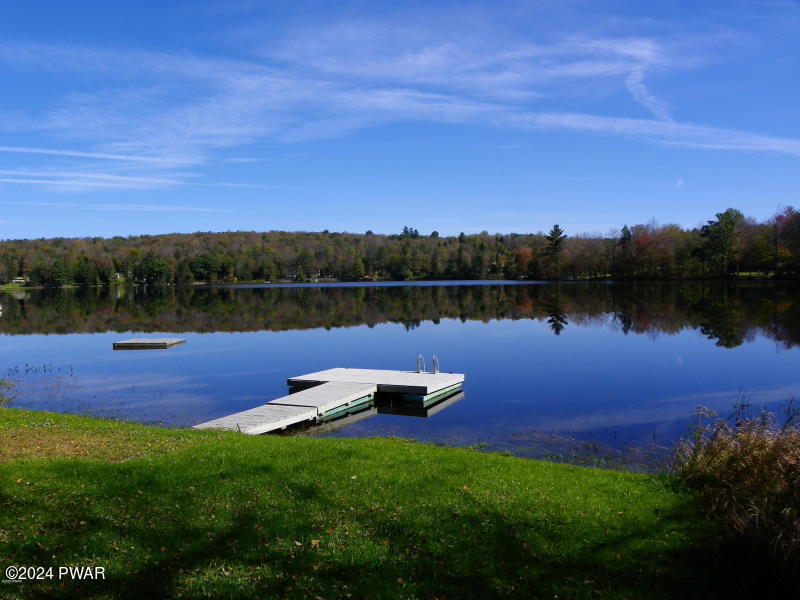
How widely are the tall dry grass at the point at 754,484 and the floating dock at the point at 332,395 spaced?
901 cm

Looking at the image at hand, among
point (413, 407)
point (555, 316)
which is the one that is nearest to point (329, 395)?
point (413, 407)

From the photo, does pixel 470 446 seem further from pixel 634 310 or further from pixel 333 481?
pixel 634 310

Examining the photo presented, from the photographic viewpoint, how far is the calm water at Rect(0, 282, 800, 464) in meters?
16.1

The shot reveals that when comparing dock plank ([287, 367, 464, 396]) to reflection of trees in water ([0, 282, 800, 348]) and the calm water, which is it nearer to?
the calm water

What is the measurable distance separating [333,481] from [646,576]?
12.7 ft

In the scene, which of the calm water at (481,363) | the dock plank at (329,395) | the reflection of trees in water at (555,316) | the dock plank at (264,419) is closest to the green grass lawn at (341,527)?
the dock plank at (264,419)

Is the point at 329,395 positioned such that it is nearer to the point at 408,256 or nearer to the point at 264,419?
the point at 264,419

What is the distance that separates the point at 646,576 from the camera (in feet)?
17.8

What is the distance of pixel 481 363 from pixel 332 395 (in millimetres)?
9536

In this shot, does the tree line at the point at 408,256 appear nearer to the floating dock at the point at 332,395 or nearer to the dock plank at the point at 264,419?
the floating dock at the point at 332,395

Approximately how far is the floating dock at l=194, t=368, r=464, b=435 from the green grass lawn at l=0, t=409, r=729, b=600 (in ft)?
16.5

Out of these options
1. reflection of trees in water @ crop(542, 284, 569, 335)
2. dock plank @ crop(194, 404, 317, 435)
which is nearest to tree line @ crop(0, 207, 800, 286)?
reflection of trees in water @ crop(542, 284, 569, 335)

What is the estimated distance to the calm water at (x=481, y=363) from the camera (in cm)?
1609

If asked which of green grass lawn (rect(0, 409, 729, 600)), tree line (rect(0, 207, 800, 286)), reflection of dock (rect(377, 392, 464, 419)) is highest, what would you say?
tree line (rect(0, 207, 800, 286))
